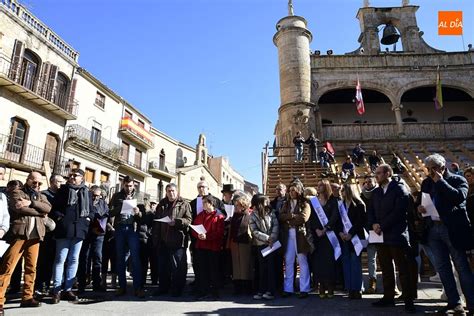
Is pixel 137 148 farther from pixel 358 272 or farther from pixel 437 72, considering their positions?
pixel 358 272

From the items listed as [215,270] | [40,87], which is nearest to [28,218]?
[215,270]

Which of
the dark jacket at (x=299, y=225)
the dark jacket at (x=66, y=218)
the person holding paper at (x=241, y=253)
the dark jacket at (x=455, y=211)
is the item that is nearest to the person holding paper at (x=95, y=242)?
the dark jacket at (x=66, y=218)

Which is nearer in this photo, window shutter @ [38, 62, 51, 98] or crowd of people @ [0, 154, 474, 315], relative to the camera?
crowd of people @ [0, 154, 474, 315]

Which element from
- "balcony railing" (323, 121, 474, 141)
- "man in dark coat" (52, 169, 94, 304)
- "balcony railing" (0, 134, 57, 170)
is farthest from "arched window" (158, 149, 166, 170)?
"man in dark coat" (52, 169, 94, 304)

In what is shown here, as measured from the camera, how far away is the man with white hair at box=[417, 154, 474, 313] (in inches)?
134

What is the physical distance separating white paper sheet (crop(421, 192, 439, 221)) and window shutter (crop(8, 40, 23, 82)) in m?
18.3

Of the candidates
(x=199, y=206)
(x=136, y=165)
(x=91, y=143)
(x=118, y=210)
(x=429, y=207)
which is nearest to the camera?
(x=429, y=207)

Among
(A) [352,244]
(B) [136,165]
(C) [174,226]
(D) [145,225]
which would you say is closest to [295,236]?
(A) [352,244]

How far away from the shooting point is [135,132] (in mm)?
26219

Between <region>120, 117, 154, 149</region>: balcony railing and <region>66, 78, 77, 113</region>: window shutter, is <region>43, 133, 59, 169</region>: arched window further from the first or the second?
<region>120, 117, 154, 149</region>: balcony railing

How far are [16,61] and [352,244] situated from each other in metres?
18.2

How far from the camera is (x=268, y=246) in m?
4.77

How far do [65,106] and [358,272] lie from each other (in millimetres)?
19802

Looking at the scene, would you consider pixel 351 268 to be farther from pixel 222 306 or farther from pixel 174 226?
pixel 174 226
